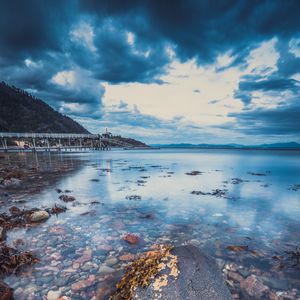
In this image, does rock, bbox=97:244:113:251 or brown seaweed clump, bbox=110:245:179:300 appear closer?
brown seaweed clump, bbox=110:245:179:300

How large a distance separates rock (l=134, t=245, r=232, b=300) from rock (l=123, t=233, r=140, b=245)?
2713 mm

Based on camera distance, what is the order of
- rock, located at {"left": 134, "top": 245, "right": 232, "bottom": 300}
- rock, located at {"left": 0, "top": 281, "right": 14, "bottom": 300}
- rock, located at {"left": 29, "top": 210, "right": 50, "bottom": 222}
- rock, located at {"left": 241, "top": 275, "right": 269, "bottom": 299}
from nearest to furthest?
rock, located at {"left": 134, "top": 245, "right": 232, "bottom": 300}, rock, located at {"left": 0, "top": 281, "right": 14, "bottom": 300}, rock, located at {"left": 241, "top": 275, "right": 269, "bottom": 299}, rock, located at {"left": 29, "top": 210, "right": 50, "bottom": 222}

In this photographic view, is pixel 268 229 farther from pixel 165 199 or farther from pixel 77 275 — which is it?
pixel 77 275

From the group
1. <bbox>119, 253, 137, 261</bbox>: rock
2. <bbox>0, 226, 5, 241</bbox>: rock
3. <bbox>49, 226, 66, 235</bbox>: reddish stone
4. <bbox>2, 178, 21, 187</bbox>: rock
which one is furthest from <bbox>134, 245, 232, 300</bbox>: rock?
<bbox>2, 178, 21, 187</bbox>: rock

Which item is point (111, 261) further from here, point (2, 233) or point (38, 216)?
point (38, 216)

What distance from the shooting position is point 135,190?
14.9 m

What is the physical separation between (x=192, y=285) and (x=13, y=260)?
13.6ft

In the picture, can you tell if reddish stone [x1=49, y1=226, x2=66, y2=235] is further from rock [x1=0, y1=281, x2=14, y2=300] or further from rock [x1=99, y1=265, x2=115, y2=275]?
rock [x1=0, y1=281, x2=14, y2=300]

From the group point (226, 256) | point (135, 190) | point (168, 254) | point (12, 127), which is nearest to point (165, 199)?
point (135, 190)

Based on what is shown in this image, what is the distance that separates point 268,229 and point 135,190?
28.9ft

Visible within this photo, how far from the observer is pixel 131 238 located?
662cm

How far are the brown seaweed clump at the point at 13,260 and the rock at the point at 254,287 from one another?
4819 mm

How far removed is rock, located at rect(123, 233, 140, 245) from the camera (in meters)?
6.45

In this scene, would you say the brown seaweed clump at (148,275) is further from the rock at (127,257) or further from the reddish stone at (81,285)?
the rock at (127,257)
